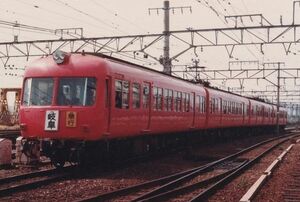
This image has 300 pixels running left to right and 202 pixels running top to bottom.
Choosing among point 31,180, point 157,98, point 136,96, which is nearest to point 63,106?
point 31,180

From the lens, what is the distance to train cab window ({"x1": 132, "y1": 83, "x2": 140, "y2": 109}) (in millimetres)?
16562

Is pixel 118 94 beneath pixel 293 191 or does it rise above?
above

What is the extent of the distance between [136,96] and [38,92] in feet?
10.6

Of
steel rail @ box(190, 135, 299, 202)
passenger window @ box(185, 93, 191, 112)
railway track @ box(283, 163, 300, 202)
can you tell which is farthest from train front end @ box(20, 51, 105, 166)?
passenger window @ box(185, 93, 191, 112)

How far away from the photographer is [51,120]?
1430 cm

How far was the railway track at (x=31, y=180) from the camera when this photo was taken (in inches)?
454

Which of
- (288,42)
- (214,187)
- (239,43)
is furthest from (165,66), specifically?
(214,187)

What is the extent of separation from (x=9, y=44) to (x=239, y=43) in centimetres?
1251

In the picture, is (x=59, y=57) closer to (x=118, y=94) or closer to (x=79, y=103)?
(x=79, y=103)

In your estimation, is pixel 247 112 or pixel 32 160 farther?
pixel 247 112

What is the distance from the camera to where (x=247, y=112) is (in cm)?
4162

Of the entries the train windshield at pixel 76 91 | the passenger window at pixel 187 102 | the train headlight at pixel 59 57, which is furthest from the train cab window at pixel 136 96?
the passenger window at pixel 187 102

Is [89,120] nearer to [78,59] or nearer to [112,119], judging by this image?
[112,119]

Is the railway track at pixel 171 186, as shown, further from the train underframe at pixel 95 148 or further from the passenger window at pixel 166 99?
the passenger window at pixel 166 99
